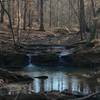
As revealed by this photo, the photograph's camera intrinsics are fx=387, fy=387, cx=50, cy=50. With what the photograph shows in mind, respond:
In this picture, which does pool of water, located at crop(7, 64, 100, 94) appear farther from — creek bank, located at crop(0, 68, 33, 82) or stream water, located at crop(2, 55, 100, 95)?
creek bank, located at crop(0, 68, 33, 82)

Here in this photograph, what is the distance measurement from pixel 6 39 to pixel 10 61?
738 centimetres

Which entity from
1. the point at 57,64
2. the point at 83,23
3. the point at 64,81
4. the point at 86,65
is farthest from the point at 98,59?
the point at 83,23

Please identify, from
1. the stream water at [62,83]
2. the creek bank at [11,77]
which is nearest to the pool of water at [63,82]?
the stream water at [62,83]

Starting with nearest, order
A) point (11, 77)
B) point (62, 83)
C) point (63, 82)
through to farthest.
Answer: point (11, 77) < point (62, 83) < point (63, 82)

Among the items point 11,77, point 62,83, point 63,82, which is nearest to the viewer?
point 11,77

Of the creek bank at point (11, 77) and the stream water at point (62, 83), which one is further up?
the creek bank at point (11, 77)

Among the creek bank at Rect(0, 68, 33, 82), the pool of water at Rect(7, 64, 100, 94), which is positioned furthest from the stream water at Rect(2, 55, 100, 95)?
the creek bank at Rect(0, 68, 33, 82)

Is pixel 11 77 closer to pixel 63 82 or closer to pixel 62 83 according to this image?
pixel 62 83

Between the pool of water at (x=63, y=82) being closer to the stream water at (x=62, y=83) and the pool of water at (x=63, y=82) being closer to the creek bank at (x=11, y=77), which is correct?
the stream water at (x=62, y=83)

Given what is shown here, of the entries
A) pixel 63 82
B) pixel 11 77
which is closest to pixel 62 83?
pixel 63 82

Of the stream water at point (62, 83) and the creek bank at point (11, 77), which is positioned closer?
the stream water at point (62, 83)

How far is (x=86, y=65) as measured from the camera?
29.4 metres

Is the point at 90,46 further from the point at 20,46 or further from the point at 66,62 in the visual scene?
the point at 20,46

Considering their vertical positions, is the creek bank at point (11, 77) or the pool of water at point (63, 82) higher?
the creek bank at point (11, 77)
